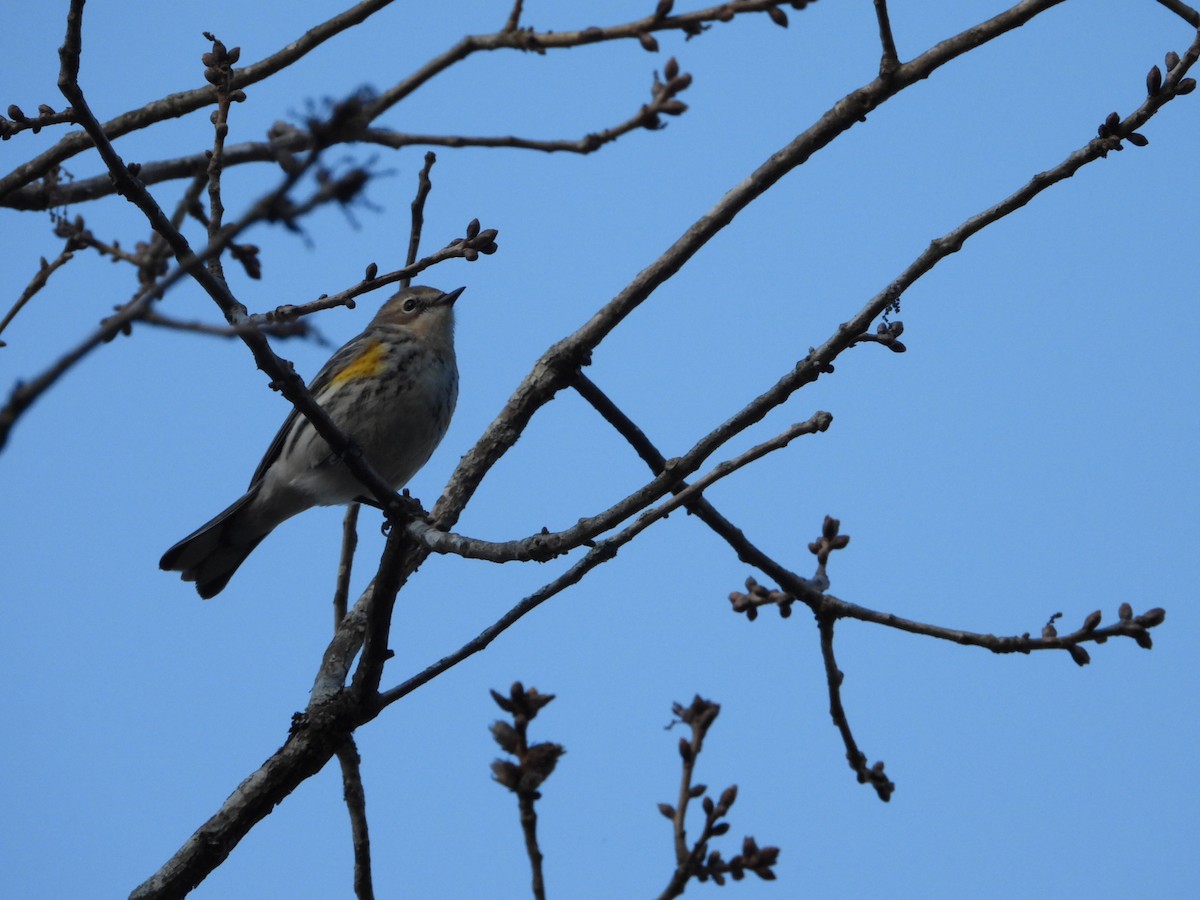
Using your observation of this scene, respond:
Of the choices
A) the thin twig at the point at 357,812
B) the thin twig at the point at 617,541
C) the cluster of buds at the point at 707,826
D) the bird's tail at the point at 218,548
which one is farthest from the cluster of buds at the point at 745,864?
the bird's tail at the point at 218,548

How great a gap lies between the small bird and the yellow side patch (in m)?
0.01

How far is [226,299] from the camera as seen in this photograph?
16.8ft

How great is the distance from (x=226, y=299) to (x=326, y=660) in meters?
2.25

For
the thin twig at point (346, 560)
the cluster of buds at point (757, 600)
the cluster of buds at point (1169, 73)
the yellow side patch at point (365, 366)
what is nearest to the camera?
the cluster of buds at point (1169, 73)

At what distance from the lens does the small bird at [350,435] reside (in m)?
8.94

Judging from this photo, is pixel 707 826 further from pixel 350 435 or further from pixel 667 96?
pixel 350 435

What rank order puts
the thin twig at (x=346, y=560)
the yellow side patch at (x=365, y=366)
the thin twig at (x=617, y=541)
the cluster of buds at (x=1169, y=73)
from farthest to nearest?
the yellow side patch at (x=365, y=366) → the thin twig at (x=346, y=560) → the cluster of buds at (x=1169, y=73) → the thin twig at (x=617, y=541)

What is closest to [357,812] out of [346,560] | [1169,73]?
[346,560]

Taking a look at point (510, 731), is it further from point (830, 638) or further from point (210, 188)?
point (210, 188)

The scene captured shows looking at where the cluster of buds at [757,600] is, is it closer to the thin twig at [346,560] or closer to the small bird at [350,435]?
the thin twig at [346,560]

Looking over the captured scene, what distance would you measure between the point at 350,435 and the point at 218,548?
1.41 meters

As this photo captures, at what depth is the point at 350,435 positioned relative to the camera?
8.88 m

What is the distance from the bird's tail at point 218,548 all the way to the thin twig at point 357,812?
2966 mm

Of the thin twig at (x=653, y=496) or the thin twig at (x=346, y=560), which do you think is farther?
the thin twig at (x=346, y=560)
